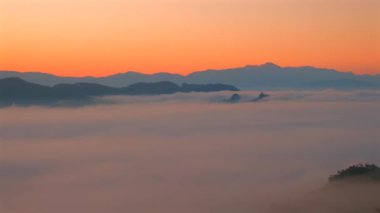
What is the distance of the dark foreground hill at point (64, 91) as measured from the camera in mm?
6957

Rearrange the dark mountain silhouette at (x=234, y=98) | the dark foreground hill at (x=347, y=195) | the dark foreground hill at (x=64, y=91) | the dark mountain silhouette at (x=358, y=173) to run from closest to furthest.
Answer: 1. the dark foreground hill at (x=64, y=91)
2. the dark foreground hill at (x=347, y=195)
3. the dark mountain silhouette at (x=234, y=98)
4. the dark mountain silhouette at (x=358, y=173)

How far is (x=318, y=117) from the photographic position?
9.62 metres

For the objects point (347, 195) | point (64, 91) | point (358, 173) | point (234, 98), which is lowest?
point (347, 195)

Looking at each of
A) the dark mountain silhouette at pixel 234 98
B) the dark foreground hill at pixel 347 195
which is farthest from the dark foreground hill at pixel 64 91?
the dark foreground hill at pixel 347 195

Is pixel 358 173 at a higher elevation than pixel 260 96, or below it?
below

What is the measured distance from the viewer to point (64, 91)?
7238mm

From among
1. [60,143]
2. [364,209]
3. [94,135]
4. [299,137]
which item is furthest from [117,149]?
[364,209]

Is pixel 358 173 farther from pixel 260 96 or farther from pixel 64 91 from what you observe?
pixel 64 91

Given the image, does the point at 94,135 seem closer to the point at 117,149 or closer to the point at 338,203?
the point at 117,149

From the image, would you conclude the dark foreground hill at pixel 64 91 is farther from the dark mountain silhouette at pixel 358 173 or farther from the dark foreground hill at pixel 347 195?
the dark mountain silhouette at pixel 358 173

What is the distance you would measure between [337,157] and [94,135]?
5192 mm

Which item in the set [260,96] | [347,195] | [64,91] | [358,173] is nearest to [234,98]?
[260,96]

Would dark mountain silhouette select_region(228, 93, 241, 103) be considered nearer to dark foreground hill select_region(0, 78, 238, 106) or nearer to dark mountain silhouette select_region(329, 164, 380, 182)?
dark foreground hill select_region(0, 78, 238, 106)

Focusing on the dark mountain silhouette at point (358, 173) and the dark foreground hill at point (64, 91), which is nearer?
the dark foreground hill at point (64, 91)
